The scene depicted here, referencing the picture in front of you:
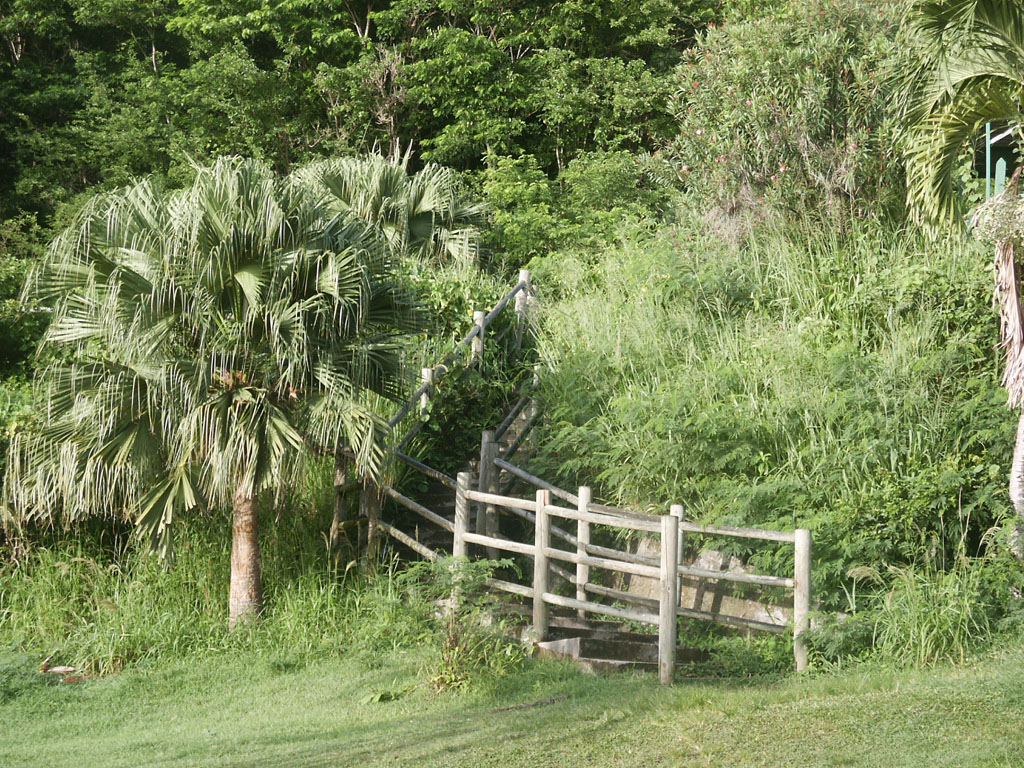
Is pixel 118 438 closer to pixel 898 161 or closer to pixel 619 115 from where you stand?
pixel 898 161

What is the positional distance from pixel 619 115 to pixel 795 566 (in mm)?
15570

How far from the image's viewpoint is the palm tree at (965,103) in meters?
7.95

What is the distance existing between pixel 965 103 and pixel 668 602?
469 cm

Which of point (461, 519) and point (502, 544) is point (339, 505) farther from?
point (502, 544)

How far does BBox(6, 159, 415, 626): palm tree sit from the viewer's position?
8.95 m

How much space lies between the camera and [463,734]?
6773mm

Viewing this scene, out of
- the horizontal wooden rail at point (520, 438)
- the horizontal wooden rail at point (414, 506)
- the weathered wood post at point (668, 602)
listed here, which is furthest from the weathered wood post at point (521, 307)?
the weathered wood post at point (668, 602)

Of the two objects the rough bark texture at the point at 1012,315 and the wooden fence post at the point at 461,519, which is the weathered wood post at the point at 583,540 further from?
the rough bark texture at the point at 1012,315

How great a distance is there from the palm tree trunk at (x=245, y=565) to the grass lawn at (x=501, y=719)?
68 cm

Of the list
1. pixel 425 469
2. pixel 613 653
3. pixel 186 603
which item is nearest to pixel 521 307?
pixel 425 469

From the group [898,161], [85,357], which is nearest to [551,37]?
[898,161]

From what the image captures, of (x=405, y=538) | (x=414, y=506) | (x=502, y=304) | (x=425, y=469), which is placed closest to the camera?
(x=405, y=538)

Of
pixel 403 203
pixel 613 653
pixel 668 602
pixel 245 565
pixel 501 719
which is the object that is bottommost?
pixel 501 719

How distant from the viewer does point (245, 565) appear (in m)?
9.78
